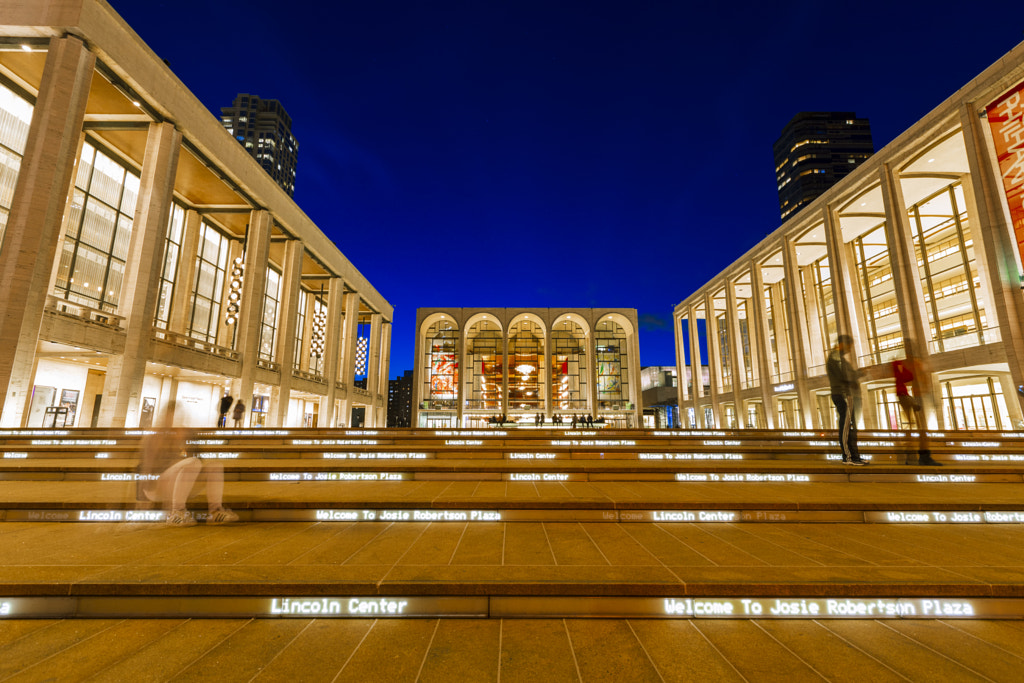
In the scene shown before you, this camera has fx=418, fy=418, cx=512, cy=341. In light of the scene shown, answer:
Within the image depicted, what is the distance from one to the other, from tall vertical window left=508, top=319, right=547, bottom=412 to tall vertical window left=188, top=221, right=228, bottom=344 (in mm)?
32676

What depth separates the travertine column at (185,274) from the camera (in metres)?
24.5

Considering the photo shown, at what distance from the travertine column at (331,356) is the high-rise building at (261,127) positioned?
302ft

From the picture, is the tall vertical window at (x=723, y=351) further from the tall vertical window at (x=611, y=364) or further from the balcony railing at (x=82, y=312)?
the balcony railing at (x=82, y=312)

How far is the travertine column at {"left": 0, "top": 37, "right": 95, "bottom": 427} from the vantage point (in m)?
12.8

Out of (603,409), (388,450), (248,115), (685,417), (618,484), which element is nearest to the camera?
(618,484)

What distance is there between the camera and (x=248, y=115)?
10944 cm

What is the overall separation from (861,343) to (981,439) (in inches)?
693

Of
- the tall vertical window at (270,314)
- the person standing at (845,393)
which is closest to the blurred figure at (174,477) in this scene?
the person standing at (845,393)

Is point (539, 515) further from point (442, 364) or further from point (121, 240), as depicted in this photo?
point (442, 364)

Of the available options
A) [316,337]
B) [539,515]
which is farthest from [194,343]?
[539,515]

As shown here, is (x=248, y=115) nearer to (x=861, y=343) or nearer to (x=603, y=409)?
(x=603, y=409)

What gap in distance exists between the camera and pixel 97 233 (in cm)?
1966

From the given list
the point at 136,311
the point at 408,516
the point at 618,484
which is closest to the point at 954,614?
the point at 618,484

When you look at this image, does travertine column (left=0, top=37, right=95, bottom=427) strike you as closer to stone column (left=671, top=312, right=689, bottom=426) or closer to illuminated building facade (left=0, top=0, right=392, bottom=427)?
illuminated building facade (left=0, top=0, right=392, bottom=427)
